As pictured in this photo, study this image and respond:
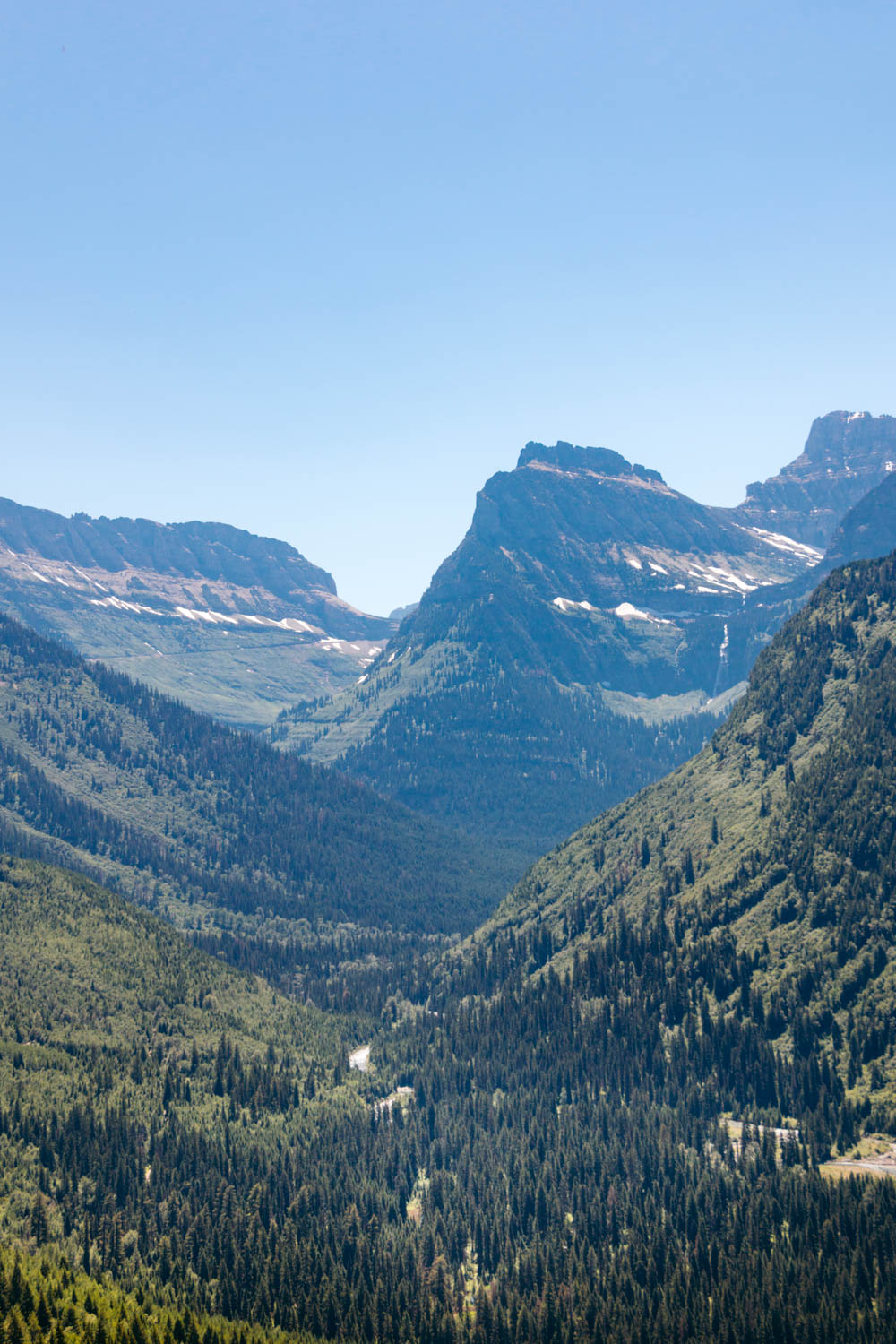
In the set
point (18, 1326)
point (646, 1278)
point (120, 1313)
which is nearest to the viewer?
point (18, 1326)

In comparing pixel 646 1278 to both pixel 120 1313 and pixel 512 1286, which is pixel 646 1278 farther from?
pixel 120 1313

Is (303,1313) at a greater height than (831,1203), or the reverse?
(831,1203)

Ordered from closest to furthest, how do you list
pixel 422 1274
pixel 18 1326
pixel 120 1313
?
pixel 18 1326 → pixel 120 1313 → pixel 422 1274

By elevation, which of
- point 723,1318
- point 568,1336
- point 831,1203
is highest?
point 831,1203

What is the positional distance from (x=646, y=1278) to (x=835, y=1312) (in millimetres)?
31163

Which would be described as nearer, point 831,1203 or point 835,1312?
point 835,1312

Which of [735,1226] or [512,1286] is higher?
[735,1226]

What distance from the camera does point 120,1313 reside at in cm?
16238

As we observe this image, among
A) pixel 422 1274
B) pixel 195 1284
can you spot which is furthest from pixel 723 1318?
pixel 195 1284

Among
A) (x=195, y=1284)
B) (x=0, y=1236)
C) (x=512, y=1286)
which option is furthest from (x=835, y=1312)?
(x=0, y=1236)

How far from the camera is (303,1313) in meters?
184

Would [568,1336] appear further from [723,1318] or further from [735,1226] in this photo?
[735,1226]

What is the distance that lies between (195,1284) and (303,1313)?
17498 millimetres

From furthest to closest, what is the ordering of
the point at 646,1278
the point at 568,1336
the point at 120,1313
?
the point at 646,1278 → the point at 568,1336 → the point at 120,1313
